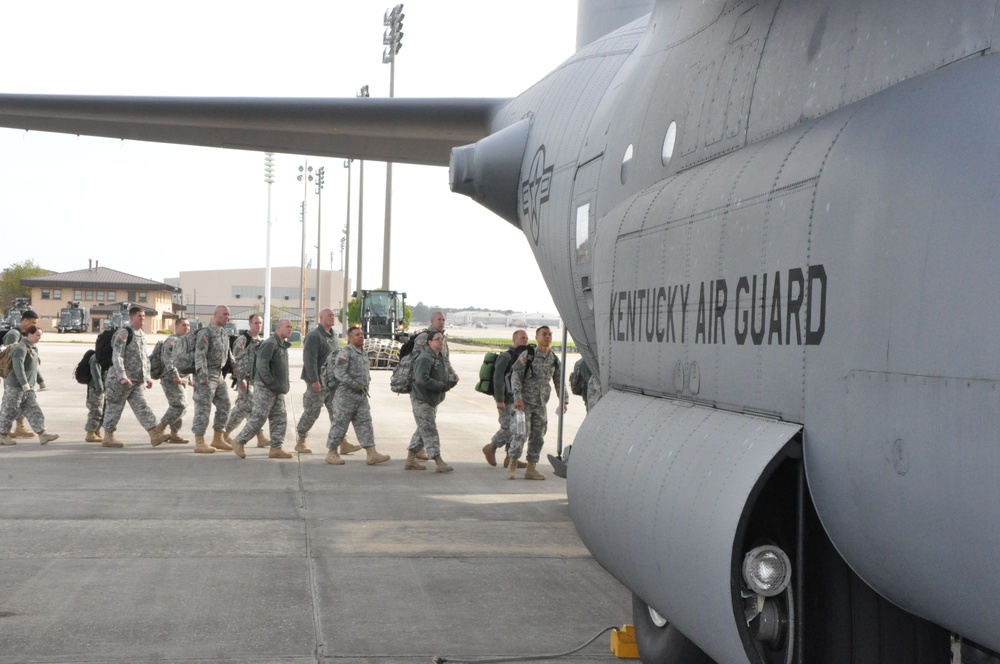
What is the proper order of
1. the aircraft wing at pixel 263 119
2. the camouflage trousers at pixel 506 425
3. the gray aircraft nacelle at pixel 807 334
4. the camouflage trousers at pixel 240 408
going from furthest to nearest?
the camouflage trousers at pixel 240 408 < the camouflage trousers at pixel 506 425 < the aircraft wing at pixel 263 119 < the gray aircraft nacelle at pixel 807 334

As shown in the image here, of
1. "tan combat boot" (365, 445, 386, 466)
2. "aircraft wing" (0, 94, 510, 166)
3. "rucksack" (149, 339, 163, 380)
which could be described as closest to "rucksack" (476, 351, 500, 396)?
"tan combat boot" (365, 445, 386, 466)

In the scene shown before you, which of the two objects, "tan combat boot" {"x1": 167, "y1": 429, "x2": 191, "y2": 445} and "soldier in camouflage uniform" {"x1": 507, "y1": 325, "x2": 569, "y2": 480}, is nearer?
"soldier in camouflage uniform" {"x1": 507, "y1": 325, "x2": 569, "y2": 480}

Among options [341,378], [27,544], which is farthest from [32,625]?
[341,378]

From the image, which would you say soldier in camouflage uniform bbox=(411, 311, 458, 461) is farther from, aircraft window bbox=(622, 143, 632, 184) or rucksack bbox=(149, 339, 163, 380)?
aircraft window bbox=(622, 143, 632, 184)

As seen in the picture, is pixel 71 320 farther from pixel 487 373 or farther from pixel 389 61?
pixel 487 373

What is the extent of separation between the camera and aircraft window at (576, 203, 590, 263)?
661 cm

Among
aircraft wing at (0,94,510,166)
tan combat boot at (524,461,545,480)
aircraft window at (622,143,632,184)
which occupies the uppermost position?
aircraft wing at (0,94,510,166)

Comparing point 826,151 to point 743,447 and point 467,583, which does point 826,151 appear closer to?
point 743,447

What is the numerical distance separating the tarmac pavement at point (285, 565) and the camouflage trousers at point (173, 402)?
129cm

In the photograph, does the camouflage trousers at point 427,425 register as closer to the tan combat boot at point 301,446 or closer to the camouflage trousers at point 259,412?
the camouflage trousers at point 259,412

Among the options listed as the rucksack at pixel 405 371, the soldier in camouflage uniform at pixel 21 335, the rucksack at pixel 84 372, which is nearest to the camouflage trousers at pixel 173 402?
the rucksack at pixel 84 372

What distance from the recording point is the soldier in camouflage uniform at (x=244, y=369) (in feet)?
46.8

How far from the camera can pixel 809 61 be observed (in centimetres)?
404

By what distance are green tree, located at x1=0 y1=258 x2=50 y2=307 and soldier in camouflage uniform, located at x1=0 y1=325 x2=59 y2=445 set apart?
12437 cm
